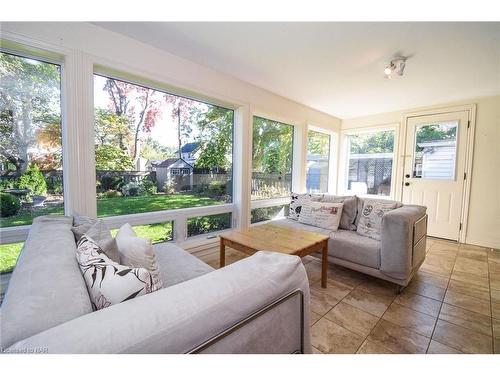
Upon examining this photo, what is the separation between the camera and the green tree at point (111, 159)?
2.02m

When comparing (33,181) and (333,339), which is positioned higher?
(33,181)

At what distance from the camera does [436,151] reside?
11.8ft

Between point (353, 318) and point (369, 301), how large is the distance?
0.33m

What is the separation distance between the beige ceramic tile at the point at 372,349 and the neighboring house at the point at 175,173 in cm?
223

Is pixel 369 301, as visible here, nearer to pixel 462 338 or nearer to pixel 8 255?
pixel 462 338

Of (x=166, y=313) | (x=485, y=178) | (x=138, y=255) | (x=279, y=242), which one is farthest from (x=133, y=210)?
(x=485, y=178)

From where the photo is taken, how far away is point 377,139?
4266 mm

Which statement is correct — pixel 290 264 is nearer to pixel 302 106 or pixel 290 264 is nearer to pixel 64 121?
pixel 64 121

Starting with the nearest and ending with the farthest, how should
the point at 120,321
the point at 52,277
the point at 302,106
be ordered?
the point at 120,321 → the point at 52,277 → the point at 302,106

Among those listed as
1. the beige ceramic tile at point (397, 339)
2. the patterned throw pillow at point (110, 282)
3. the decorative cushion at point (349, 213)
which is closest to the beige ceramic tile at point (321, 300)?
the beige ceramic tile at point (397, 339)

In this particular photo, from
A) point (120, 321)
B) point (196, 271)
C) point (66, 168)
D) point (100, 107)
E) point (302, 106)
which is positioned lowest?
point (196, 271)
